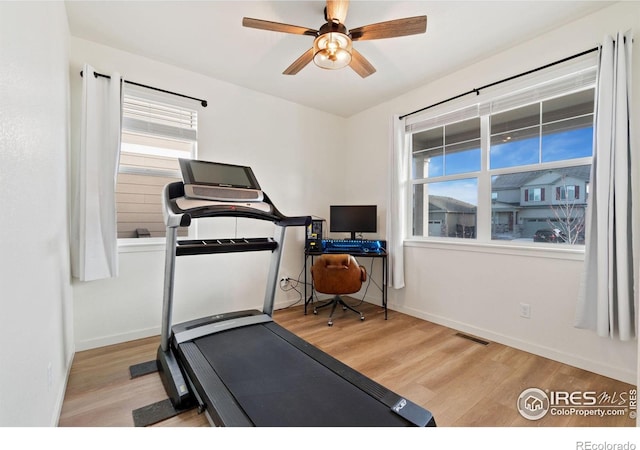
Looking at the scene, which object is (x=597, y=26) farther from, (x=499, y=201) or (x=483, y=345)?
(x=483, y=345)

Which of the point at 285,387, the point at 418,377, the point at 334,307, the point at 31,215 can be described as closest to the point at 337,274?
the point at 334,307

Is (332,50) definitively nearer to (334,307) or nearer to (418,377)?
(418,377)

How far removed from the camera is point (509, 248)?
2.66 m

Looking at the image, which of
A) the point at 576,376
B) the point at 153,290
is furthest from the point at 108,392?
the point at 576,376

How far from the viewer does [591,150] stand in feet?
→ 7.58

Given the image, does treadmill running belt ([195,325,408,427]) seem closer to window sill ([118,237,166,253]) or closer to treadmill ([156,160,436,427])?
treadmill ([156,160,436,427])

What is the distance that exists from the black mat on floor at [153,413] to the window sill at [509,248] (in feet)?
9.11

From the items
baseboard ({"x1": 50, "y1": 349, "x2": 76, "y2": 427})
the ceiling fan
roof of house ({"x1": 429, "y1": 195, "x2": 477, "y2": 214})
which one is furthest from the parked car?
baseboard ({"x1": 50, "y1": 349, "x2": 76, "y2": 427})

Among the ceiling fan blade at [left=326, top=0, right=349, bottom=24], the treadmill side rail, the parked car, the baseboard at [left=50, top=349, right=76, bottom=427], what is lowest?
the baseboard at [left=50, top=349, right=76, bottom=427]

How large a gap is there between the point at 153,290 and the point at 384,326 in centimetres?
241

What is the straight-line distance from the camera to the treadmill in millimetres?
1423

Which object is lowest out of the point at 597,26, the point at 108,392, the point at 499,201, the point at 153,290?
the point at 108,392

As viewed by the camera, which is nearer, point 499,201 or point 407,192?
point 499,201

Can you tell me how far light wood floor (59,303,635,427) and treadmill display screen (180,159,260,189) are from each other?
4.84 ft
